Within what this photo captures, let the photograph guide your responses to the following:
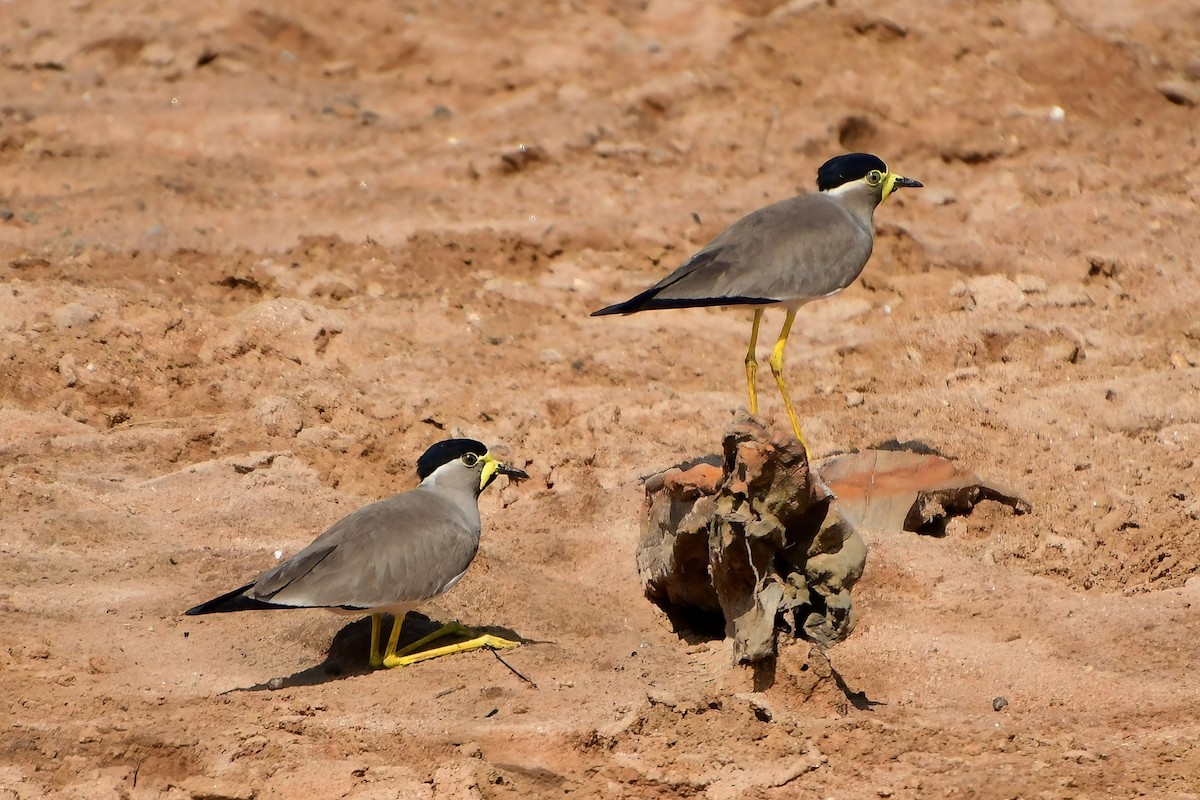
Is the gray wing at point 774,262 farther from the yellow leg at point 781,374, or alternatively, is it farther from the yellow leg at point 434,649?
the yellow leg at point 434,649

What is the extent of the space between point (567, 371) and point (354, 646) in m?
2.89

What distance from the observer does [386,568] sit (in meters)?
6.12

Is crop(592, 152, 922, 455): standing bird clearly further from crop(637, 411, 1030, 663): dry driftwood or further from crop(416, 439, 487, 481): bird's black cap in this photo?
crop(637, 411, 1030, 663): dry driftwood

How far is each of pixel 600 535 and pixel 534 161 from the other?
4430mm

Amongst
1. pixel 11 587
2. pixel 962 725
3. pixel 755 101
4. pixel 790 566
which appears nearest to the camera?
pixel 962 725

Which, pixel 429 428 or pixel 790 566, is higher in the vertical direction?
pixel 790 566

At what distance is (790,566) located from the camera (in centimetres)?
598

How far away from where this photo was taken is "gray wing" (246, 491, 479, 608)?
5.96 meters

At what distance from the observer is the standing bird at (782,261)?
302 inches

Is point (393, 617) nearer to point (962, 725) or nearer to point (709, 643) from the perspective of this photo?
point (709, 643)

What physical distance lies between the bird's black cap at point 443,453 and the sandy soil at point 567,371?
0.54 meters

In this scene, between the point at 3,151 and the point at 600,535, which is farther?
the point at 3,151

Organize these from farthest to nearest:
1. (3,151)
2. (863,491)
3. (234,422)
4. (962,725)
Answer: (3,151)
(234,422)
(863,491)
(962,725)

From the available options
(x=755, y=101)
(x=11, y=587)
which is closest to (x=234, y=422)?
(x=11, y=587)
